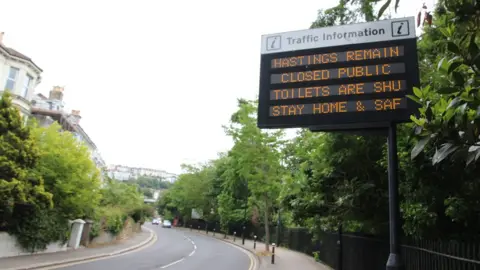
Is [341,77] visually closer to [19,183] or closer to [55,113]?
[19,183]

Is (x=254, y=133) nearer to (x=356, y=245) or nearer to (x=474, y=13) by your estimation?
(x=356, y=245)

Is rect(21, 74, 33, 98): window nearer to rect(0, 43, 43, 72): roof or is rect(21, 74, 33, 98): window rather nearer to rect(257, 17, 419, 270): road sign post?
rect(0, 43, 43, 72): roof

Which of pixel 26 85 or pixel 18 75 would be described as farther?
pixel 26 85

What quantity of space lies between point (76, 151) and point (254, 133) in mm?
10451

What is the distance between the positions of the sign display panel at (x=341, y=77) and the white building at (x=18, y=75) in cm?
2115

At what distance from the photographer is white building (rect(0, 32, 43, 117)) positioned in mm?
23263

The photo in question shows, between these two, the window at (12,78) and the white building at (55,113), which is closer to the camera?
the window at (12,78)

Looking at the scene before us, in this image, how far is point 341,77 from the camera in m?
7.05

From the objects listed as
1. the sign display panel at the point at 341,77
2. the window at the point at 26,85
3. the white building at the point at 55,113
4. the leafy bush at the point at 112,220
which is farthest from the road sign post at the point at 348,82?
the white building at the point at 55,113

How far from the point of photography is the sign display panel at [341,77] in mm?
6656

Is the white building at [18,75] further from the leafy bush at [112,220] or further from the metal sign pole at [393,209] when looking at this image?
the metal sign pole at [393,209]

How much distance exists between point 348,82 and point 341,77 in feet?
0.57

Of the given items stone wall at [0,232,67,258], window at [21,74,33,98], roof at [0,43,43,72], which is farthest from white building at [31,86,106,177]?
stone wall at [0,232,67,258]

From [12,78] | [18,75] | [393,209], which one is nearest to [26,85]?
[18,75]
